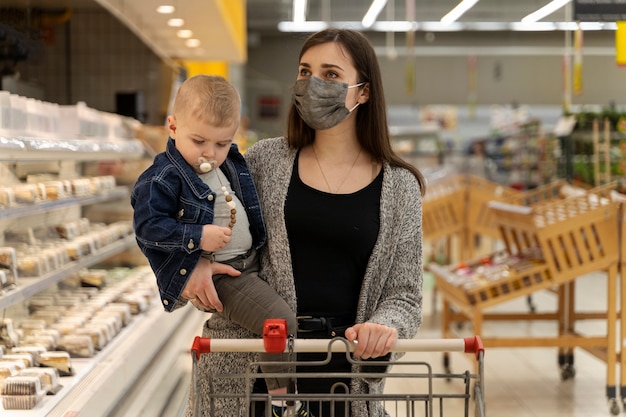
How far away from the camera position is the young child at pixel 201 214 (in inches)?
78.2

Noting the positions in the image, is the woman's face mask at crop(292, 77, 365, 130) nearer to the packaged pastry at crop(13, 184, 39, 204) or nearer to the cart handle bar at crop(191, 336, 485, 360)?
the cart handle bar at crop(191, 336, 485, 360)

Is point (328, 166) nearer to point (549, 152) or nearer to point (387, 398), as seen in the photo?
point (387, 398)

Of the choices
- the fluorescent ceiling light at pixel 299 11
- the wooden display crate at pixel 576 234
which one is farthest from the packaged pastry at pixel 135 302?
the fluorescent ceiling light at pixel 299 11

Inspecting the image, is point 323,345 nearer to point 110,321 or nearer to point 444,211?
point 110,321

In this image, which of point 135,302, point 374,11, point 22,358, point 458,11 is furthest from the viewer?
point 374,11

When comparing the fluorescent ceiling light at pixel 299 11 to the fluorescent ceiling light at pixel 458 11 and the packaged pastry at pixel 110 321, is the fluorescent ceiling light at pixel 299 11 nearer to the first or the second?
the fluorescent ceiling light at pixel 458 11

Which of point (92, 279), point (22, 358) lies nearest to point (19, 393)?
point (22, 358)

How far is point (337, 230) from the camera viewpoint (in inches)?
83.9

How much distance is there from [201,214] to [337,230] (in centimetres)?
33

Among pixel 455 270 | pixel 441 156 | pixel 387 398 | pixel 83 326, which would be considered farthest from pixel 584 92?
pixel 441 156

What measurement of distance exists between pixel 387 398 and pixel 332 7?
644 cm

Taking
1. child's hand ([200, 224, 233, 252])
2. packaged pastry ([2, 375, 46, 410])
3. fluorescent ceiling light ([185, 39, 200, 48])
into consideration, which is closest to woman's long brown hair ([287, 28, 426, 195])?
child's hand ([200, 224, 233, 252])

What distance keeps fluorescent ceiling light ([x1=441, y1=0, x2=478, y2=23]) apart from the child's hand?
4.81 metres

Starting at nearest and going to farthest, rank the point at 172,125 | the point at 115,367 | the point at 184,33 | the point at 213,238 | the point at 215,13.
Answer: the point at 213,238, the point at 172,125, the point at 115,367, the point at 215,13, the point at 184,33
